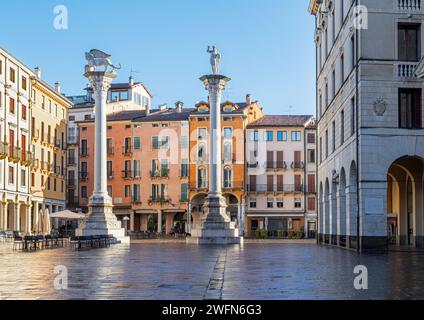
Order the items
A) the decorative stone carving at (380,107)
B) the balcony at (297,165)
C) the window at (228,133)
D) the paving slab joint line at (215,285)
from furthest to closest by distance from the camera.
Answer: the window at (228,133) → the balcony at (297,165) → the decorative stone carving at (380,107) → the paving slab joint line at (215,285)

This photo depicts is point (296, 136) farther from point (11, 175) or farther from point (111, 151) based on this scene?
point (11, 175)

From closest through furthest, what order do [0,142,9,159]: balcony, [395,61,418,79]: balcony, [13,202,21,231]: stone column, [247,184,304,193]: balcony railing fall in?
1. [395,61,418,79]: balcony
2. [0,142,9,159]: balcony
3. [13,202,21,231]: stone column
4. [247,184,304,193]: balcony railing

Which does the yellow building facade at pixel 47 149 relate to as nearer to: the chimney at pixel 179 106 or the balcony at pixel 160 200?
the balcony at pixel 160 200

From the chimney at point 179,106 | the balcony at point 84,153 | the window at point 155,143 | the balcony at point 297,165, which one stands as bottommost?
the balcony at point 297,165

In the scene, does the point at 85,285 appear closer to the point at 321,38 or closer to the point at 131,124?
the point at 321,38

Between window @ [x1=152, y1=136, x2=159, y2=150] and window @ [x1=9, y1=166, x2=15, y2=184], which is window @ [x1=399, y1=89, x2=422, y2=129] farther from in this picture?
window @ [x1=152, y1=136, x2=159, y2=150]

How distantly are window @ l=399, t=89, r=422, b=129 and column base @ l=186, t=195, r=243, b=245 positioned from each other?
66.0 feet

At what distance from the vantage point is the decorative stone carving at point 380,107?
34281mm

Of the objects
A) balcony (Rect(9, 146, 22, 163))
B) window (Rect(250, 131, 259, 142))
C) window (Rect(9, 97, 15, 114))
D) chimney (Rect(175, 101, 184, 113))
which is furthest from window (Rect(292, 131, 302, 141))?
window (Rect(9, 97, 15, 114))

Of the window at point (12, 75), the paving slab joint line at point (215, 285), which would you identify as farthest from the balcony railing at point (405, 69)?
the window at point (12, 75)

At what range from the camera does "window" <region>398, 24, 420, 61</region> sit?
115 ft

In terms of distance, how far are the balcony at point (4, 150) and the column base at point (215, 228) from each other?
72.8ft

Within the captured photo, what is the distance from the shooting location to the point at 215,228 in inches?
2051

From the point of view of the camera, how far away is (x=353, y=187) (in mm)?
37344
